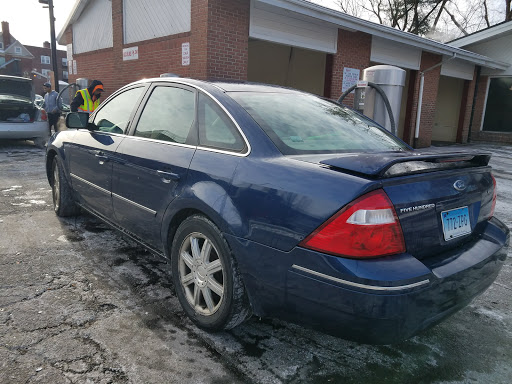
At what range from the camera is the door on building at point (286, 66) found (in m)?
13.8

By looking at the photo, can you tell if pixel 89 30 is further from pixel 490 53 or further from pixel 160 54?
pixel 490 53

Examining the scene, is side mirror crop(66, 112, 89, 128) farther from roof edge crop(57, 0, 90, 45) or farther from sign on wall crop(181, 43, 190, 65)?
roof edge crop(57, 0, 90, 45)

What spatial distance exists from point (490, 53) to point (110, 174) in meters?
18.5

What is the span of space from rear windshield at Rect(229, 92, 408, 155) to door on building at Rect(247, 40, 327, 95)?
11137 millimetres

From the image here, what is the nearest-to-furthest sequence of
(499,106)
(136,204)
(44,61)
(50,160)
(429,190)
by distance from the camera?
(429,190) → (136,204) → (50,160) → (499,106) → (44,61)

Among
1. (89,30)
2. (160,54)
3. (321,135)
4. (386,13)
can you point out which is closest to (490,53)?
(386,13)

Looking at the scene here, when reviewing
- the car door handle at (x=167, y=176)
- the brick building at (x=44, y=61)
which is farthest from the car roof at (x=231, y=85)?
the brick building at (x=44, y=61)

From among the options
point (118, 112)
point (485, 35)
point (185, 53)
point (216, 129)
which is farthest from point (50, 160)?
point (485, 35)

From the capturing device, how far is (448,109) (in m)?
18.5

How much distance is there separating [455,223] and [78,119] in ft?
11.0

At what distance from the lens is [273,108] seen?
260 centimetres

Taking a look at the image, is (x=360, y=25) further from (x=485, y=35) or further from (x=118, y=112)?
(x=485, y=35)

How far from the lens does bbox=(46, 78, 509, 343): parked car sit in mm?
1764

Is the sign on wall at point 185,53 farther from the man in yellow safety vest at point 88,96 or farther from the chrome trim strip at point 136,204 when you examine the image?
the chrome trim strip at point 136,204
